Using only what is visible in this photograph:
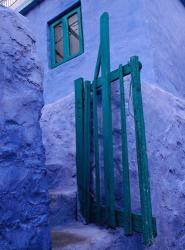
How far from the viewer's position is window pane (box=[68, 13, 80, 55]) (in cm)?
538

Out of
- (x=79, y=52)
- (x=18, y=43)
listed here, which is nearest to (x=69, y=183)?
(x=18, y=43)

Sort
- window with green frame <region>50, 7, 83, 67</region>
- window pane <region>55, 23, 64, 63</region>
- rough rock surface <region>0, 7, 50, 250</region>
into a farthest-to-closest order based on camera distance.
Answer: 1. window pane <region>55, 23, 64, 63</region>
2. window with green frame <region>50, 7, 83, 67</region>
3. rough rock surface <region>0, 7, 50, 250</region>

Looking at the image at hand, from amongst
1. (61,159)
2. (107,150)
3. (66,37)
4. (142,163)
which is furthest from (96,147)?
(66,37)

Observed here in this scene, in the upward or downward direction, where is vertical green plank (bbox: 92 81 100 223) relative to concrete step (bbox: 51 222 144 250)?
upward

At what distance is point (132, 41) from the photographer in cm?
448

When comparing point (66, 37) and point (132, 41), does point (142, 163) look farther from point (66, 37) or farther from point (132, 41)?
point (66, 37)

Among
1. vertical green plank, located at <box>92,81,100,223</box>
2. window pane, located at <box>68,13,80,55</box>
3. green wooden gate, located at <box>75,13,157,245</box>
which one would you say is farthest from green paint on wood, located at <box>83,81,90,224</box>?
window pane, located at <box>68,13,80,55</box>

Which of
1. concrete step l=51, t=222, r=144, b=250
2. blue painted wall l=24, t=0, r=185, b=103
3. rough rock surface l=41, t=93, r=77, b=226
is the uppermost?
blue painted wall l=24, t=0, r=185, b=103

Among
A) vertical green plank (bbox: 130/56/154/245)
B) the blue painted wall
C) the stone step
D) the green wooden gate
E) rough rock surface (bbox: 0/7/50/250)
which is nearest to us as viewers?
rough rock surface (bbox: 0/7/50/250)

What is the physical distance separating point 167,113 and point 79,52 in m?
2.26

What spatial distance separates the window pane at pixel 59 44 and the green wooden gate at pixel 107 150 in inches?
88.0

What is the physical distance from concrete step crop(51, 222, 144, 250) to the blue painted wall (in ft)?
7.53

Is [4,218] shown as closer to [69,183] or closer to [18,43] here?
[18,43]

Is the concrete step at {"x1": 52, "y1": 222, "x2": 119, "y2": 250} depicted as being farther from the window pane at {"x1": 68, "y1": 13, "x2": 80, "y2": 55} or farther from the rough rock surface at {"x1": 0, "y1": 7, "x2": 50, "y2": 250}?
the window pane at {"x1": 68, "y1": 13, "x2": 80, "y2": 55}
